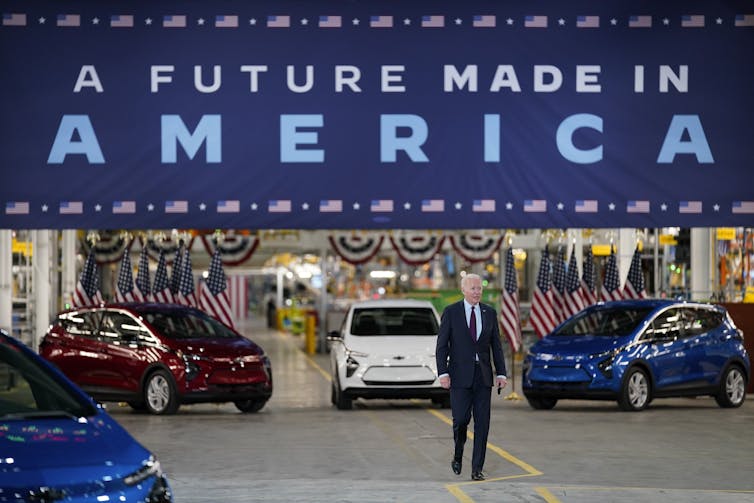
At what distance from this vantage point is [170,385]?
21.7 m

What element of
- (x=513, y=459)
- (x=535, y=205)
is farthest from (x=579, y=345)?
(x=513, y=459)

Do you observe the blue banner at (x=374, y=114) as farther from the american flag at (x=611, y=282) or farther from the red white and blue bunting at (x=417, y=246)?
the red white and blue bunting at (x=417, y=246)

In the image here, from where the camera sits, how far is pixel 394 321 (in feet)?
76.7

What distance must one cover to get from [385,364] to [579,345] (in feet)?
9.52

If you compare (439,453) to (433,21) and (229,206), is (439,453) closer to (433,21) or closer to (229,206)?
(229,206)

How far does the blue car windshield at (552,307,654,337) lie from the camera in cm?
2261

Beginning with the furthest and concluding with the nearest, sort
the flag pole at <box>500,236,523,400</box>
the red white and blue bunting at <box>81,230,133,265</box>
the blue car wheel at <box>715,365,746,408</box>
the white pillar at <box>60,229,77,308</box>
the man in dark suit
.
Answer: the red white and blue bunting at <box>81,230,133,265</box> → the white pillar at <box>60,229,77,308</box> → the flag pole at <box>500,236,523,400</box> → the blue car wheel at <box>715,365,746,408</box> → the man in dark suit

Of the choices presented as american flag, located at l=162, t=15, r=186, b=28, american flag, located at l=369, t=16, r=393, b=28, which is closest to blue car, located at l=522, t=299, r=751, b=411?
american flag, located at l=369, t=16, r=393, b=28

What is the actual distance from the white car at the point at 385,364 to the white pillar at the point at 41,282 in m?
12.3

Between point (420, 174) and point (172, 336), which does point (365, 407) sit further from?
point (420, 174)

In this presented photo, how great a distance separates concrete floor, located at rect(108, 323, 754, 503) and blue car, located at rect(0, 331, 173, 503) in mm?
3479

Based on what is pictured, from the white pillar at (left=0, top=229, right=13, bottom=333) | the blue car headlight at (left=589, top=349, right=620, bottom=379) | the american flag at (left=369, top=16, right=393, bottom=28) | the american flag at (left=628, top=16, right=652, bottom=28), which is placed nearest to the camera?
the american flag at (left=369, top=16, right=393, bottom=28)

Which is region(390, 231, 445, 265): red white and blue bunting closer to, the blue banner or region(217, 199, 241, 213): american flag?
the blue banner

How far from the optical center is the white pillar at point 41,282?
109 ft
